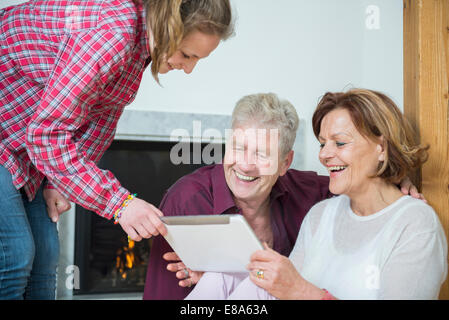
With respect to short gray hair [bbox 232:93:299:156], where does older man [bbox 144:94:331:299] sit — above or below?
below

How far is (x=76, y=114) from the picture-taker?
1.07 m

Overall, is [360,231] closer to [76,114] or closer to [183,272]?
[183,272]

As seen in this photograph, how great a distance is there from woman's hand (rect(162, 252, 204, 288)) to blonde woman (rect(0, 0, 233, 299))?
29 cm

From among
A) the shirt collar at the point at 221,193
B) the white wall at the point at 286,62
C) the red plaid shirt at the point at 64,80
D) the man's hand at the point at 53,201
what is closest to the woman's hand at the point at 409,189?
the shirt collar at the point at 221,193

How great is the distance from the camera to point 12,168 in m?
1.15

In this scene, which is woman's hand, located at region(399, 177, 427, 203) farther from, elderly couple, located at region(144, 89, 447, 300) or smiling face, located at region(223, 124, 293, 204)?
smiling face, located at region(223, 124, 293, 204)

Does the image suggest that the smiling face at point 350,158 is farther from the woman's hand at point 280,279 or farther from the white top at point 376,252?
the woman's hand at point 280,279

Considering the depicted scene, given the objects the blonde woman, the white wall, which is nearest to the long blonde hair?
the blonde woman

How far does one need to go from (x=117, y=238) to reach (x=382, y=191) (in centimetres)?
187

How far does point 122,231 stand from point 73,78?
1871 mm

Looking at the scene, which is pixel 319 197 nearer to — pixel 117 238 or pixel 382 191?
pixel 382 191

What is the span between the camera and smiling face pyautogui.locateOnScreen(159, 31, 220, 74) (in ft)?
3.66

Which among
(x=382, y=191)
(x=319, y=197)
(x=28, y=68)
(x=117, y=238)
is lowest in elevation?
(x=117, y=238)
